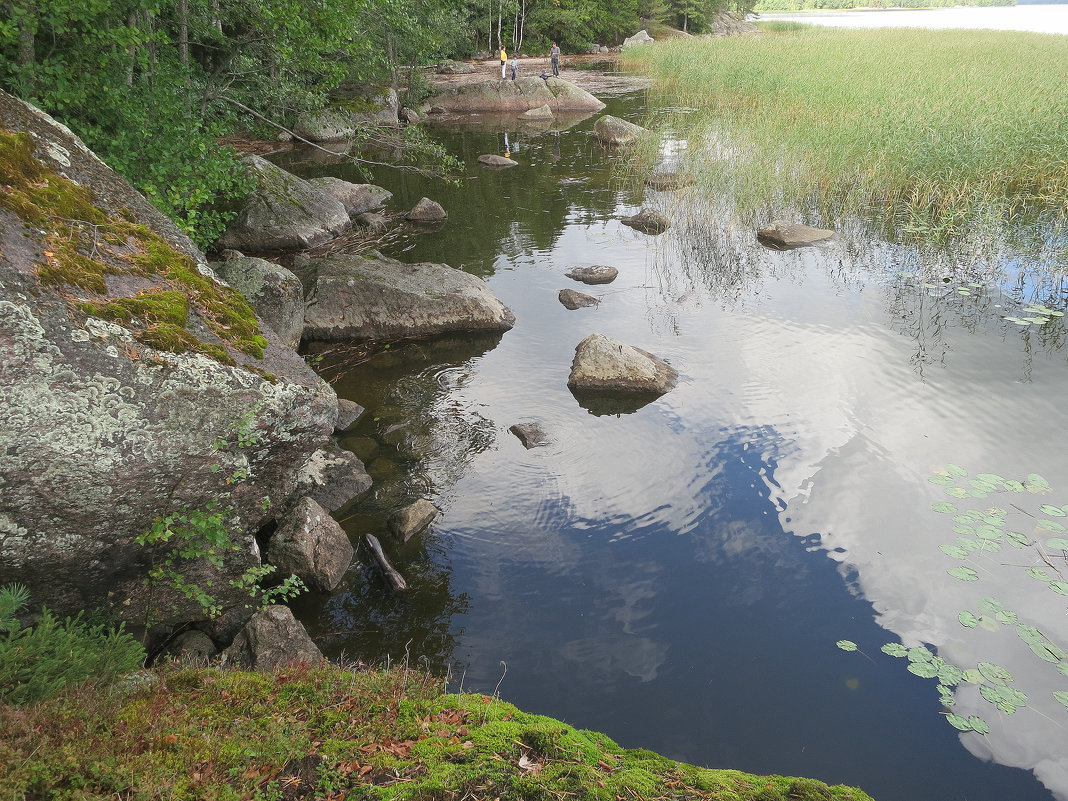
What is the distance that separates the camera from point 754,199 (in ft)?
51.4

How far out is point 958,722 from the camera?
4816 mm

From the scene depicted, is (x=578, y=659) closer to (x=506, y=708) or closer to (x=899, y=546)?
(x=506, y=708)

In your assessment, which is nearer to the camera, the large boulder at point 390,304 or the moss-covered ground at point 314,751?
the moss-covered ground at point 314,751

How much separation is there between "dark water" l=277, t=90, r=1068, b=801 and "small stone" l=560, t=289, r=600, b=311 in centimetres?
31

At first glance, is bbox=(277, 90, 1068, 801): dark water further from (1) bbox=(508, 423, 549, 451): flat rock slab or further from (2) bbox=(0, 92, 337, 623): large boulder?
(2) bbox=(0, 92, 337, 623): large boulder

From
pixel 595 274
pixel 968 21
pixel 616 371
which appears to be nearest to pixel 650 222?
pixel 595 274

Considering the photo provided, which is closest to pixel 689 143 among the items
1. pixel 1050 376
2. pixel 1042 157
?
pixel 1042 157

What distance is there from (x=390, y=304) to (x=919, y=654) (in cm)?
823

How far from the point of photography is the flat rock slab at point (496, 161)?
2120 centimetres

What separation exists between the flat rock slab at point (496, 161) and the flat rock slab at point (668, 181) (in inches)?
184

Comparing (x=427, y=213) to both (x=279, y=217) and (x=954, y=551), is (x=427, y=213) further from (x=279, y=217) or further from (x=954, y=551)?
(x=954, y=551)

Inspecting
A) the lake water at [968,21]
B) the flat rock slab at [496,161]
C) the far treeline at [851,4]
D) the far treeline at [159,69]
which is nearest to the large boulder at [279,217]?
the far treeline at [159,69]

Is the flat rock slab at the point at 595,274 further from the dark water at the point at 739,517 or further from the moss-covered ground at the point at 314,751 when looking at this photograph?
the moss-covered ground at the point at 314,751

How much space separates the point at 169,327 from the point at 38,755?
3056 mm
